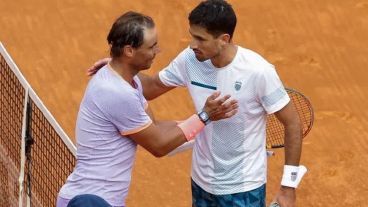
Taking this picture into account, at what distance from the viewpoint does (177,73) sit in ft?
18.6

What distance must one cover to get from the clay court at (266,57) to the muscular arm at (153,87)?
2.53 m

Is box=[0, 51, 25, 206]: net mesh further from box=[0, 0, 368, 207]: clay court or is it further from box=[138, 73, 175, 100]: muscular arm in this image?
box=[0, 0, 368, 207]: clay court

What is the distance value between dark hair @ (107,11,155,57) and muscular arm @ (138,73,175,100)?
3.39 feet

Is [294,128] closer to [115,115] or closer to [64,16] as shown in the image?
[115,115]

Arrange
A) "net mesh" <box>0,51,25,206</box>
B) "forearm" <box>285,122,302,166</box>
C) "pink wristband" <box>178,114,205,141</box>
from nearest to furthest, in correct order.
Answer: "pink wristband" <box>178,114,205,141</box>, "forearm" <box>285,122,302,166</box>, "net mesh" <box>0,51,25,206</box>

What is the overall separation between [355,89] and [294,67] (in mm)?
782

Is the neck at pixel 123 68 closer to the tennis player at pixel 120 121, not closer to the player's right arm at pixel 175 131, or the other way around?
the tennis player at pixel 120 121

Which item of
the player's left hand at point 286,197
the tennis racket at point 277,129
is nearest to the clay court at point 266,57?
the tennis racket at point 277,129

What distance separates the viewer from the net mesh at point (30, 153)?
636 centimetres

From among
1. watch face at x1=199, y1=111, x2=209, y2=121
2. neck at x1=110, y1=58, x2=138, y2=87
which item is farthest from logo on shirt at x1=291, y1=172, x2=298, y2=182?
neck at x1=110, y1=58, x2=138, y2=87

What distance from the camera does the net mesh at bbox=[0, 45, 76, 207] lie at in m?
6.36

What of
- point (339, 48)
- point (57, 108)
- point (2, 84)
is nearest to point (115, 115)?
point (2, 84)

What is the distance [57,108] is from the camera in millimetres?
9695

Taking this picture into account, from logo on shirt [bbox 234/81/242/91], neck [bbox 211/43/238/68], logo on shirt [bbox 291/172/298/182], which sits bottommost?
logo on shirt [bbox 291/172/298/182]
